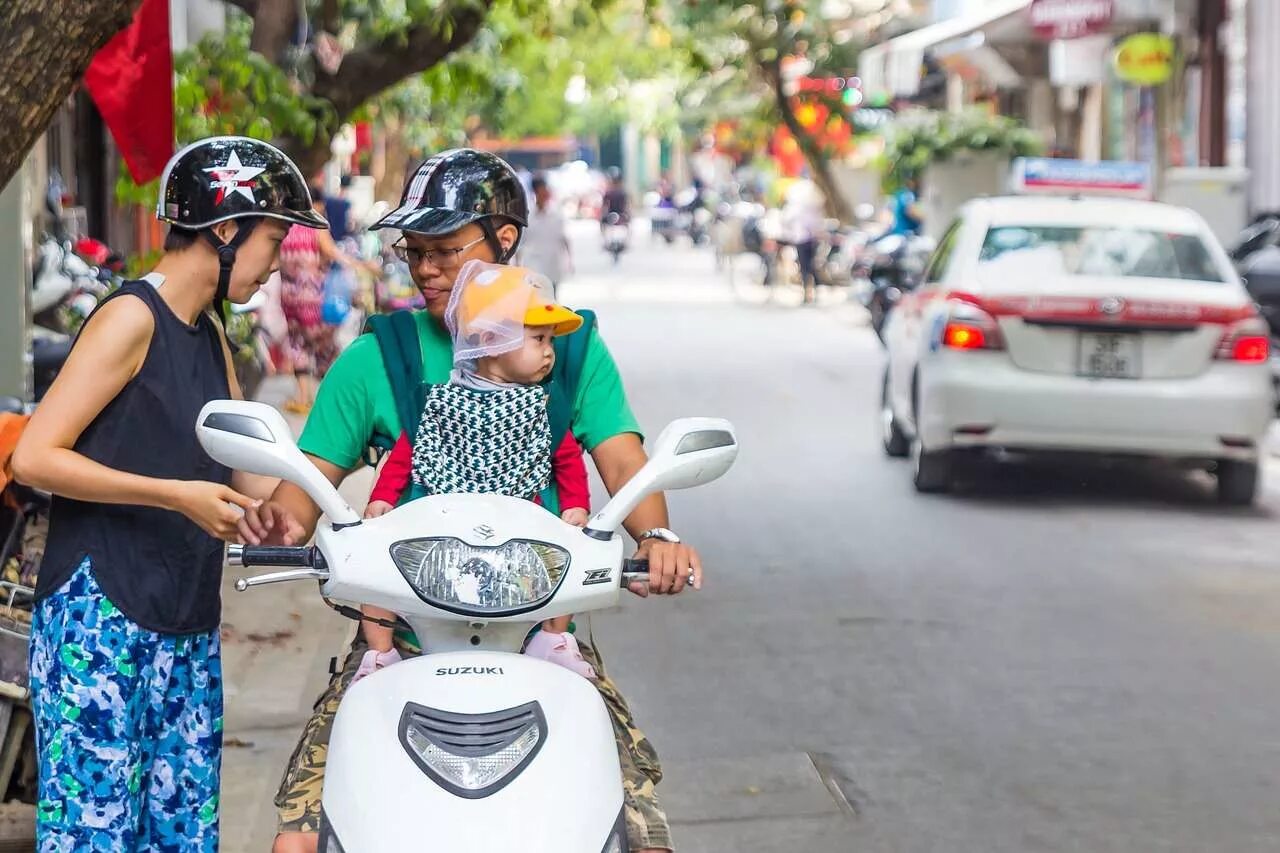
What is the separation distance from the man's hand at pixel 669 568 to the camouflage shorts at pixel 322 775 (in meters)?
0.21

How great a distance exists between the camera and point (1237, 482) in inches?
435

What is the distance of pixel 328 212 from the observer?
18.3 metres

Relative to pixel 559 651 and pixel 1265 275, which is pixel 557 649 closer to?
pixel 559 651

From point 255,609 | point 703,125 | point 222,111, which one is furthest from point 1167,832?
point 703,125

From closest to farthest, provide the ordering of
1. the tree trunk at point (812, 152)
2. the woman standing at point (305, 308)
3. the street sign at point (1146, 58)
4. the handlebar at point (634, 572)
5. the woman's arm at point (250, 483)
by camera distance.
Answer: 1. the handlebar at point (634, 572)
2. the woman's arm at point (250, 483)
3. the woman standing at point (305, 308)
4. the street sign at point (1146, 58)
5. the tree trunk at point (812, 152)

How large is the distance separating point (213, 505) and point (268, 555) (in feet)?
0.63

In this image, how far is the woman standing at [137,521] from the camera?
362cm

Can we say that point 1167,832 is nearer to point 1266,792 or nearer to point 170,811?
point 1266,792

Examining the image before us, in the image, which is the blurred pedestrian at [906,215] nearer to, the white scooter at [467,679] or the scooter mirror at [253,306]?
the scooter mirror at [253,306]

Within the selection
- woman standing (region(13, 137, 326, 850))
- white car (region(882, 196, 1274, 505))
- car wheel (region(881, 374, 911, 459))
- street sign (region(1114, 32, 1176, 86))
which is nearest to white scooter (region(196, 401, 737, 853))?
woman standing (region(13, 137, 326, 850))

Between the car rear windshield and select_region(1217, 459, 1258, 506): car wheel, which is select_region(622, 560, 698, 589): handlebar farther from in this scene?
select_region(1217, 459, 1258, 506): car wheel

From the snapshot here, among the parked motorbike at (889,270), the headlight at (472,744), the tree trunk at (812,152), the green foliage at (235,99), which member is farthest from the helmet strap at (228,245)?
the tree trunk at (812,152)

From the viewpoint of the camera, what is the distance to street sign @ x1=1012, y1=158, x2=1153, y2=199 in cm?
1670

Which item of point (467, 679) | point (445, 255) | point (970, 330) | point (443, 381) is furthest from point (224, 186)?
point (970, 330)
